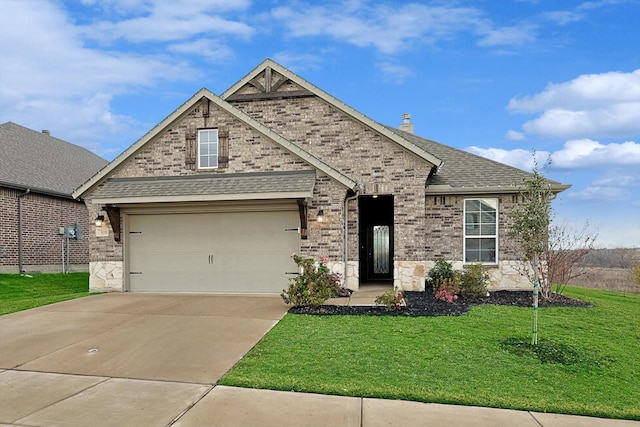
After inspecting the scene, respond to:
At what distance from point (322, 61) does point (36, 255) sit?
14.5m

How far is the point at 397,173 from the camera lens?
521 inches

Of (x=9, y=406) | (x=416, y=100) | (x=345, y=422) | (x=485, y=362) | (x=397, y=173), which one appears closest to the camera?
(x=345, y=422)

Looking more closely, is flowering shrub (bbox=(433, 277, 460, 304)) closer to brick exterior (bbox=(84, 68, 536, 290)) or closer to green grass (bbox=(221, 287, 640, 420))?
brick exterior (bbox=(84, 68, 536, 290))

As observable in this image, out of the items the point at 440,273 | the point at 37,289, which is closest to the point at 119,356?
the point at 440,273

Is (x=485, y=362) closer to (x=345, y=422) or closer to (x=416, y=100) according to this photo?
(x=345, y=422)

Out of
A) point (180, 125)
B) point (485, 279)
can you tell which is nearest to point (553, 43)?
point (485, 279)

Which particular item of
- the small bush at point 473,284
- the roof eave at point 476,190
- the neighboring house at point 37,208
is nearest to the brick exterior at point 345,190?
the roof eave at point 476,190

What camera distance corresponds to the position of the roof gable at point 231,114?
40.0ft

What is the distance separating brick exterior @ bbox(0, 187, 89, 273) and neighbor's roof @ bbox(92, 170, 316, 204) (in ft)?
22.3

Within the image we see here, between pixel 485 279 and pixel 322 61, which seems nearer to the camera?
pixel 485 279

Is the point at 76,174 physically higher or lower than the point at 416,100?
lower

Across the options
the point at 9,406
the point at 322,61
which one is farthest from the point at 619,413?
the point at 322,61

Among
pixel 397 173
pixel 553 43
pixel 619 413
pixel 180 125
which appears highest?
pixel 553 43

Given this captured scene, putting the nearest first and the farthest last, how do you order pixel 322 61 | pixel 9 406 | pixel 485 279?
pixel 9 406 → pixel 485 279 → pixel 322 61
